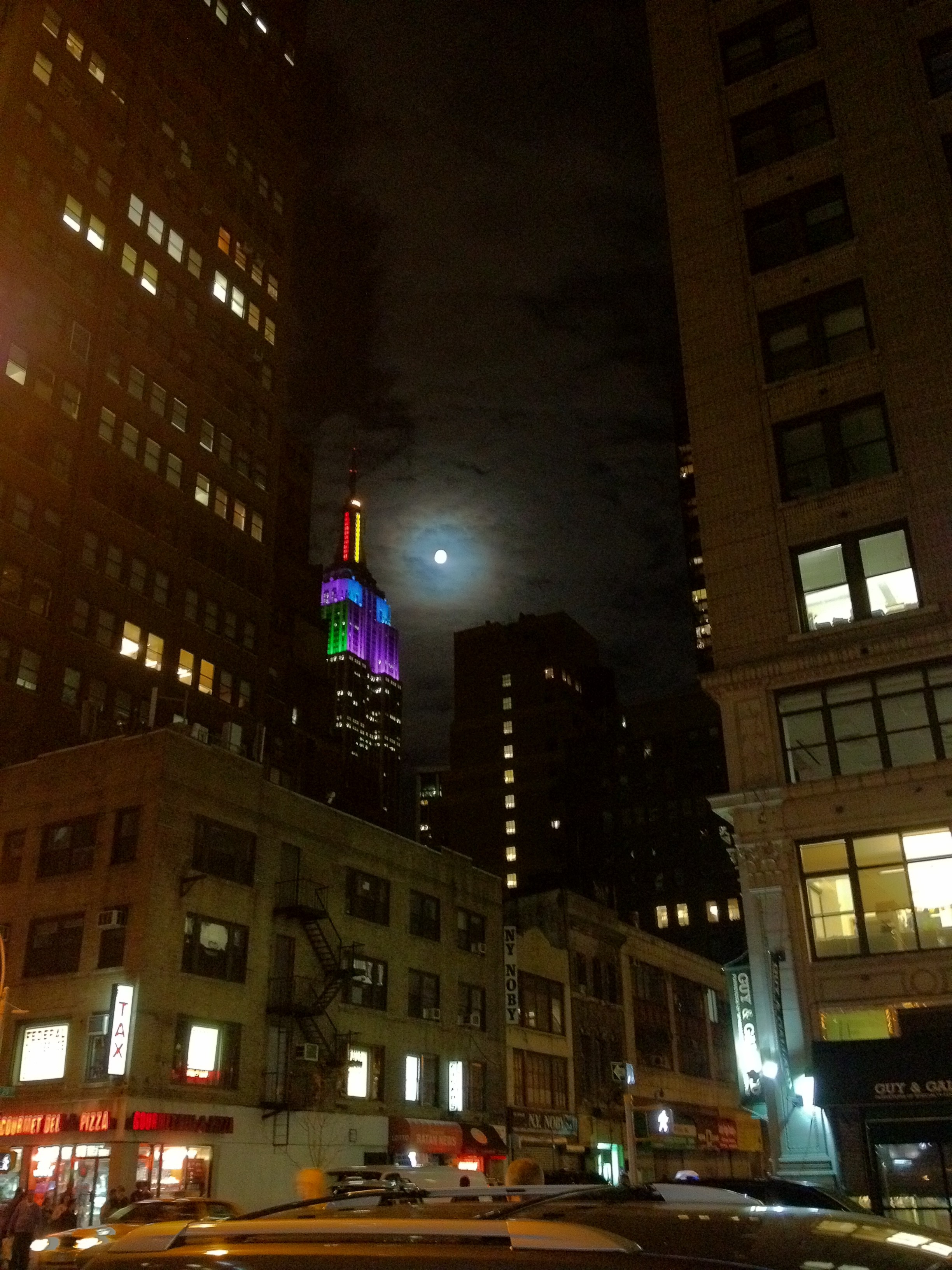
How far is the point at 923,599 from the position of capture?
82.7ft

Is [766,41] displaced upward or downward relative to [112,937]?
upward

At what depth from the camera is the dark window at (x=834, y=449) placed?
27.5 meters

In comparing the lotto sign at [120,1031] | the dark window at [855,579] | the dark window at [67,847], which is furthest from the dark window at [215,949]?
the dark window at [855,579]

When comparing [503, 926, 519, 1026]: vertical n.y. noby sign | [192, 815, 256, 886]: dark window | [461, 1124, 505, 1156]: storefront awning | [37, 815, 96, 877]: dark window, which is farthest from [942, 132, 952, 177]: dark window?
[461, 1124, 505, 1156]: storefront awning

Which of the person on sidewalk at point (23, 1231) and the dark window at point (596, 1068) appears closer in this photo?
the person on sidewalk at point (23, 1231)

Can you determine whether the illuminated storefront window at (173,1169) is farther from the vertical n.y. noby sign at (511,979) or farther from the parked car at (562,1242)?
the parked car at (562,1242)

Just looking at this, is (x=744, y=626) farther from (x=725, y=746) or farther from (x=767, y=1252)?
(x=767, y=1252)

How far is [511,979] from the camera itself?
160 feet

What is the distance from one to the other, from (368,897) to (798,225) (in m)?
27.9

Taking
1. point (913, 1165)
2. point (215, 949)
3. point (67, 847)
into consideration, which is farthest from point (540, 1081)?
point (913, 1165)

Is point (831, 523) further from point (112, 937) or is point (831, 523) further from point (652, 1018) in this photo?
point (652, 1018)

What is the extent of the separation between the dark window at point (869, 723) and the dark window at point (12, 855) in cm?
2575

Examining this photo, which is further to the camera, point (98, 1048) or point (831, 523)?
point (98, 1048)

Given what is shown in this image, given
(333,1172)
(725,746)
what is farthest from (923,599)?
(333,1172)
